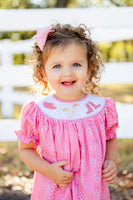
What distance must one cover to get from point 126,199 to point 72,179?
40.9 inches

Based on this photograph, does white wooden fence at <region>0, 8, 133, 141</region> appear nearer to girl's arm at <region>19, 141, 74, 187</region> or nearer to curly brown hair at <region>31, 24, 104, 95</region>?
curly brown hair at <region>31, 24, 104, 95</region>

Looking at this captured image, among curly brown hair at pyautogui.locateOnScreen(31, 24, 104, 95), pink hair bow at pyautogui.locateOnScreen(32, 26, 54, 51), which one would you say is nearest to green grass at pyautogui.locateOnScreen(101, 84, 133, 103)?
curly brown hair at pyautogui.locateOnScreen(31, 24, 104, 95)

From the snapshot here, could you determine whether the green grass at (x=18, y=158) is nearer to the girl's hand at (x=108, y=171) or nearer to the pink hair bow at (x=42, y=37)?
the girl's hand at (x=108, y=171)

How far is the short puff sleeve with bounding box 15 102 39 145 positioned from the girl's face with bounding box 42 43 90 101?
8.3 inches

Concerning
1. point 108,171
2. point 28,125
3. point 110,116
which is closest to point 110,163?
point 108,171

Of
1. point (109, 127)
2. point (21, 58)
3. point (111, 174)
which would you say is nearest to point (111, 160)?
point (111, 174)

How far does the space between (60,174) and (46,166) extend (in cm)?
10

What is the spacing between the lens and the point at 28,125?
169 centimetres

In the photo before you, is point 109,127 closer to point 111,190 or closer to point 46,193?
point 46,193

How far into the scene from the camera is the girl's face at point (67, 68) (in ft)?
5.40

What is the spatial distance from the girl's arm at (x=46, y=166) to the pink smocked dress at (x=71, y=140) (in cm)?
4

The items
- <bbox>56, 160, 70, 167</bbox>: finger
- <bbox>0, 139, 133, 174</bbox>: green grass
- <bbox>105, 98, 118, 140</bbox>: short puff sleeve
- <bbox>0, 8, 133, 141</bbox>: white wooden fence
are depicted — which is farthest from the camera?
<bbox>0, 139, 133, 174</bbox>: green grass

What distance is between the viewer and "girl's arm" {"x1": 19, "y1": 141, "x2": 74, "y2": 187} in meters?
1.63

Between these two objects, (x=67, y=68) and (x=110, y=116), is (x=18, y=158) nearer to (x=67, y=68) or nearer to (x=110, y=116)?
(x=110, y=116)
